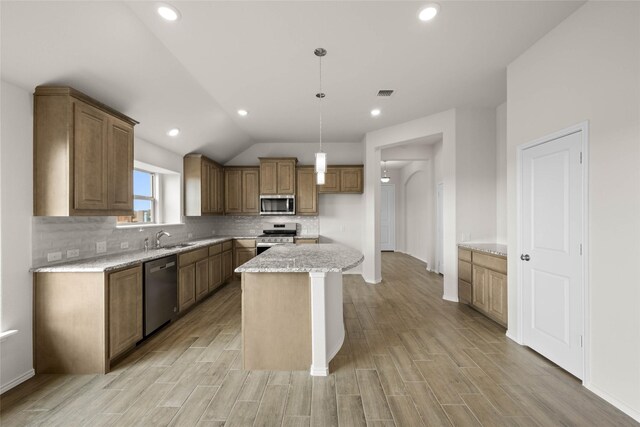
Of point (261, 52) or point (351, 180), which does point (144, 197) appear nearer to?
point (261, 52)

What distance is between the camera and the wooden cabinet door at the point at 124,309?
2.41m

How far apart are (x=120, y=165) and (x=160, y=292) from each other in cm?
148

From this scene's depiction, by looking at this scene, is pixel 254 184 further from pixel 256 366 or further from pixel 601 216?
pixel 601 216

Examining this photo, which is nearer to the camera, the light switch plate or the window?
the light switch plate

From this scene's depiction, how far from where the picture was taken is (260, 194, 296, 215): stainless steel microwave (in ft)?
18.9

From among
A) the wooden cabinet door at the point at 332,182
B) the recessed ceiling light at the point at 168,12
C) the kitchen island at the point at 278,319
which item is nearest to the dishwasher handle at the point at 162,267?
the kitchen island at the point at 278,319

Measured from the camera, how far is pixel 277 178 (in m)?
5.77

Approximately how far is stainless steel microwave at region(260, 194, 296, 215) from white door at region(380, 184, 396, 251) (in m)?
5.02

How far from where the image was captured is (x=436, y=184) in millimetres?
6516

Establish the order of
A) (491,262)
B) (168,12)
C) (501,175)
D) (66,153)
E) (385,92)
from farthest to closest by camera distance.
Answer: (501,175) < (385,92) < (491,262) < (66,153) < (168,12)

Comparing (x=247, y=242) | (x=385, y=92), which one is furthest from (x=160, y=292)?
(x=385, y=92)

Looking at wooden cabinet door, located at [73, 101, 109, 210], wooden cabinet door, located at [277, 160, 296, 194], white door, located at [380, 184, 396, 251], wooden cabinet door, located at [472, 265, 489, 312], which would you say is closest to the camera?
wooden cabinet door, located at [73, 101, 109, 210]

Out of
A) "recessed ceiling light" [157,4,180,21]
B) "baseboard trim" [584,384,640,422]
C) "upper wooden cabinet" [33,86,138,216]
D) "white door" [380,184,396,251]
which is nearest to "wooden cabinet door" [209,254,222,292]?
"upper wooden cabinet" [33,86,138,216]

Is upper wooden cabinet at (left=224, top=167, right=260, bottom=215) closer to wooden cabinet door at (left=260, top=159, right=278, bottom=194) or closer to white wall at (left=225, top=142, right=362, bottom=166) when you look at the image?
wooden cabinet door at (left=260, top=159, right=278, bottom=194)
